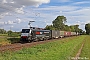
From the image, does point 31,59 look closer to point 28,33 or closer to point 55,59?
point 55,59

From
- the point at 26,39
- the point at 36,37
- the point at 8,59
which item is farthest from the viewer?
the point at 36,37

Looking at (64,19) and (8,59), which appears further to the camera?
(64,19)

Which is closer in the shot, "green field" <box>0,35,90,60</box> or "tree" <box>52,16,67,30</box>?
"green field" <box>0,35,90,60</box>

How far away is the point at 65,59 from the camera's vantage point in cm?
1711

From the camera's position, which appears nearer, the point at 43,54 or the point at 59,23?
the point at 43,54

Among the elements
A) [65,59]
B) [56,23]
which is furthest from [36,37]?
[56,23]

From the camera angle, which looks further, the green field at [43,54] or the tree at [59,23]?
the tree at [59,23]

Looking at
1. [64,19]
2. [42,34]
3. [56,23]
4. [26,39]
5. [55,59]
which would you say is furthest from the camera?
[64,19]

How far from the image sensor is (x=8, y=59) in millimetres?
15008

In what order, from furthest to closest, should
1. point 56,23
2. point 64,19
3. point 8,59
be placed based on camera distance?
point 64,19, point 56,23, point 8,59

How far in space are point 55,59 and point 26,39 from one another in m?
26.2

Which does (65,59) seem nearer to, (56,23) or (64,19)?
(56,23)

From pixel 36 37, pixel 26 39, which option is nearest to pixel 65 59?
pixel 26 39

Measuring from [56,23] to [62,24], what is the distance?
208 inches
